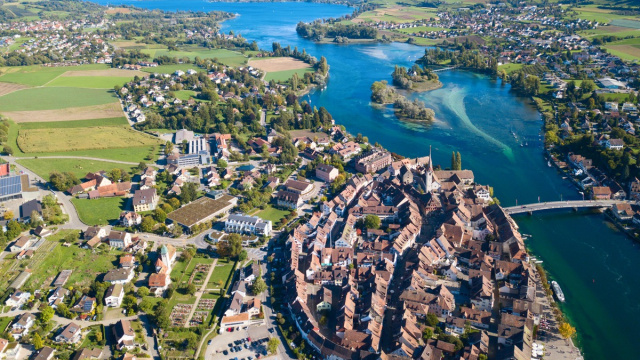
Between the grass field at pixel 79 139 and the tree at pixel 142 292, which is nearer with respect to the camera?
the tree at pixel 142 292

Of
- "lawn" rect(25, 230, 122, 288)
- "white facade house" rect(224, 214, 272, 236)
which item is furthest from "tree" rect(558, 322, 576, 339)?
"lawn" rect(25, 230, 122, 288)

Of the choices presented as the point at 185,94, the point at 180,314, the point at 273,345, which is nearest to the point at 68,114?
the point at 185,94

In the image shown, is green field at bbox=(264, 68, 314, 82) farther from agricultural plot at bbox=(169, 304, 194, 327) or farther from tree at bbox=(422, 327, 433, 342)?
tree at bbox=(422, 327, 433, 342)

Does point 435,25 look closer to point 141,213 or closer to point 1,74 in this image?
point 1,74

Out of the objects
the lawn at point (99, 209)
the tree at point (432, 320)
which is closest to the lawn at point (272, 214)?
the lawn at point (99, 209)

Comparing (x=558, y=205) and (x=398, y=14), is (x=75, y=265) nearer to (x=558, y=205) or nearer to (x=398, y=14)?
(x=558, y=205)

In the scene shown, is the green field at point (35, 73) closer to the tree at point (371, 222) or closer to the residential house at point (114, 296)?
the residential house at point (114, 296)

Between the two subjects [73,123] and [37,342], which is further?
[73,123]
